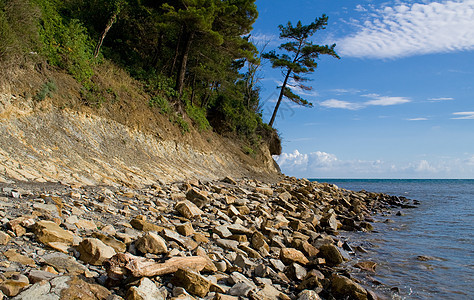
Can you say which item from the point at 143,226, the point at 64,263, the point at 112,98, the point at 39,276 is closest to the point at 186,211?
the point at 143,226

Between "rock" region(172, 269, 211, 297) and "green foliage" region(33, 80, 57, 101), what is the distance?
763 cm

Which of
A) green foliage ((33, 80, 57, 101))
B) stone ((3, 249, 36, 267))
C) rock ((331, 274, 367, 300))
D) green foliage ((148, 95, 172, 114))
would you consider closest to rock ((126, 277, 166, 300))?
stone ((3, 249, 36, 267))

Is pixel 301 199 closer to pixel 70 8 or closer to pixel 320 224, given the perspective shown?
pixel 320 224

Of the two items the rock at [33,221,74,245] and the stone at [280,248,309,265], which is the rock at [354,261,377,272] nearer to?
the stone at [280,248,309,265]

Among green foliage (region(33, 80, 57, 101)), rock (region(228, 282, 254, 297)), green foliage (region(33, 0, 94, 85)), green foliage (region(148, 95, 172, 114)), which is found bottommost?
rock (region(228, 282, 254, 297))

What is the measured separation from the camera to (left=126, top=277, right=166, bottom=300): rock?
2795mm

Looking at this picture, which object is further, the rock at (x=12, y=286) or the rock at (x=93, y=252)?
the rock at (x=93, y=252)

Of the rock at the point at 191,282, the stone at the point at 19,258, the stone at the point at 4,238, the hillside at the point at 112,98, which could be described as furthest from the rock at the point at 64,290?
the hillside at the point at 112,98

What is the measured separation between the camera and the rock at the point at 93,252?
3285mm

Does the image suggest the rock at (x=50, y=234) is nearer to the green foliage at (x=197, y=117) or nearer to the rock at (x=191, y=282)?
the rock at (x=191, y=282)

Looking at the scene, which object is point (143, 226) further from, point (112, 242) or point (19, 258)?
point (19, 258)

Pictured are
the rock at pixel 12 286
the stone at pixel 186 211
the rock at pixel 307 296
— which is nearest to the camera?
the rock at pixel 12 286

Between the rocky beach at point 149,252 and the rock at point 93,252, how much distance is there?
0.04 ft

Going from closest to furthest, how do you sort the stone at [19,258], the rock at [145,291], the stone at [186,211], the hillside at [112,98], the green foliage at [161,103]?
the rock at [145,291] < the stone at [19,258] < the stone at [186,211] < the hillside at [112,98] < the green foliage at [161,103]
